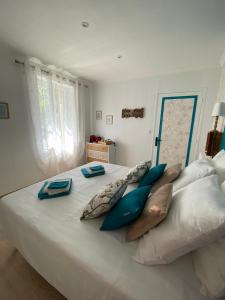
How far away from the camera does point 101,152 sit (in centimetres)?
372

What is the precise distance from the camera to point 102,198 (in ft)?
3.38

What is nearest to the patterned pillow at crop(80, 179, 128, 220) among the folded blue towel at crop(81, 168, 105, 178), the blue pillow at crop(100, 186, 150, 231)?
the blue pillow at crop(100, 186, 150, 231)

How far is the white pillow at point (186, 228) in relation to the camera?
1.96 feet

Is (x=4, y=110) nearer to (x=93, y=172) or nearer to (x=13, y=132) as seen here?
(x=13, y=132)

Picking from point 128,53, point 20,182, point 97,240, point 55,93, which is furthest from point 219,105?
point 20,182

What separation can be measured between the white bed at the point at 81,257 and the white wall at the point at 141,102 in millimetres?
2561

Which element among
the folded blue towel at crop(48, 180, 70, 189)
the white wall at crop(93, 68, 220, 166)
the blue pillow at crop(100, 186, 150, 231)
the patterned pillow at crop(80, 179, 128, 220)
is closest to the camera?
the blue pillow at crop(100, 186, 150, 231)

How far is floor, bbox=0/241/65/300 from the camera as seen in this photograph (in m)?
1.11

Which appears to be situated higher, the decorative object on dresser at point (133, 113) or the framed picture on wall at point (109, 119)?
the decorative object on dresser at point (133, 113)

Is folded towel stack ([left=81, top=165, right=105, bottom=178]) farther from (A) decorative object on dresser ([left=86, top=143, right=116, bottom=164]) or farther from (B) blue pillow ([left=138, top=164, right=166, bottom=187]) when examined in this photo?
(A) decorative object on dresser ([left=86, top=143, right=116, bottom=164])

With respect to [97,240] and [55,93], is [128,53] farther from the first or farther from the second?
[97,240]

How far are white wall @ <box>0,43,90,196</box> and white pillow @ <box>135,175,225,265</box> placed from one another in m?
2.58

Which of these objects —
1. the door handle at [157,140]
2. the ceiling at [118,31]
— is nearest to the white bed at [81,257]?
the ceiling at [118,31]

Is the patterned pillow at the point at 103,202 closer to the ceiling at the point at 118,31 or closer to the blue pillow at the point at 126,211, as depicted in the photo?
the blue pillow at the point at 126,211
